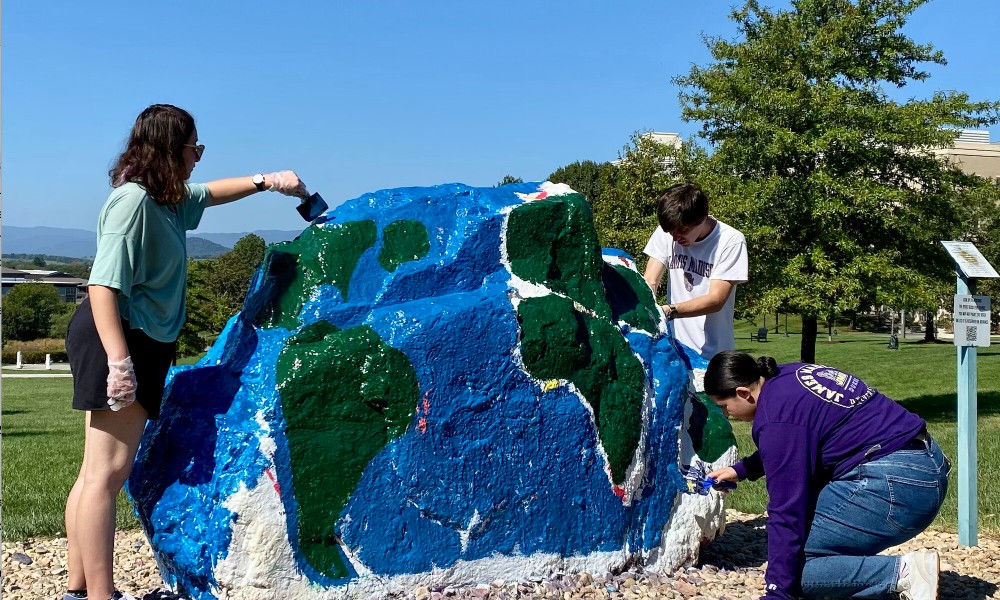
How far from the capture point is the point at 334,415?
11.6ft

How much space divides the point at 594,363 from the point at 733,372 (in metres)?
0.77

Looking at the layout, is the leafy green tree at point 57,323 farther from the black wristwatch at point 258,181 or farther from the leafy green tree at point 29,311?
the black wristwatch at point 258,181

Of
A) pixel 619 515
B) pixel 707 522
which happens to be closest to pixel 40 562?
pixel 619 515

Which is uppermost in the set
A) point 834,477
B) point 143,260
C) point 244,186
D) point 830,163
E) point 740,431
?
point 830,163

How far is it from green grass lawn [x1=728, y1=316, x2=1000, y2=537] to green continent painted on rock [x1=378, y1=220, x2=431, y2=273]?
3356mm

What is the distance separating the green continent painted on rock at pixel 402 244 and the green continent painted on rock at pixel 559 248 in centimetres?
43

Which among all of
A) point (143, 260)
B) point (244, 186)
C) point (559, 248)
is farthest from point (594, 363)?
point (143, 260)

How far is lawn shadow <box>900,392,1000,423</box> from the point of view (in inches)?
554

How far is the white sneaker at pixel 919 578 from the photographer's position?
3.42 metres

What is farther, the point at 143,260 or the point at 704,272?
the point at 704,272

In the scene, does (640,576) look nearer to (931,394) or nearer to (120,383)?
(120,383)

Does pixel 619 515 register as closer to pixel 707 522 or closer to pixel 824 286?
pixel 707 522

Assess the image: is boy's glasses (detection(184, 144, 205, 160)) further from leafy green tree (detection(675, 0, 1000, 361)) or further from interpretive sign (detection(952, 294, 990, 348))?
leafy green tree (detection(675, 0, 1000, 361))

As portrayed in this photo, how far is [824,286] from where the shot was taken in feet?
41.9
